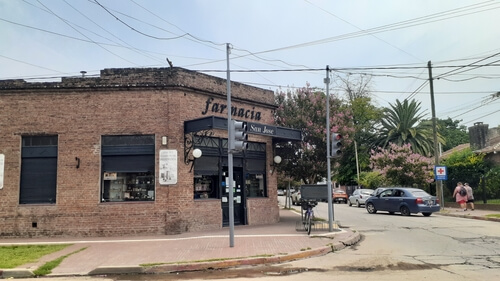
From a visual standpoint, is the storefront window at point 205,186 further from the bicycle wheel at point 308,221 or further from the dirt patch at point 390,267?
the dirt patch at point 390,267

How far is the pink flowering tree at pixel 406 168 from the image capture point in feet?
101

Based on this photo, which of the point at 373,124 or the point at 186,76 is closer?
the point at 186,76

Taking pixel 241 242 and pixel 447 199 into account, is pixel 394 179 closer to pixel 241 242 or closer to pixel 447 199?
pixel 447 199

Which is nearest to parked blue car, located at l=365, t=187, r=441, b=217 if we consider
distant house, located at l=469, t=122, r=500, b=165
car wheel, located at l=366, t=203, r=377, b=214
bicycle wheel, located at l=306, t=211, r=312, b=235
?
car wheel, located at l=366, t=203, r=377, b=214

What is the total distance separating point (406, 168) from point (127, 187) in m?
23.8

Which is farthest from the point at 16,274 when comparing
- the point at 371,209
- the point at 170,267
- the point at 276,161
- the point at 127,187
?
the point at 371,209

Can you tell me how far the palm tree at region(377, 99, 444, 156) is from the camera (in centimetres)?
4141

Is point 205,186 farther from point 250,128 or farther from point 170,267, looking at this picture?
point 170,267

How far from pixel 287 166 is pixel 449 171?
51.4 ft

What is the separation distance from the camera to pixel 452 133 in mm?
71125

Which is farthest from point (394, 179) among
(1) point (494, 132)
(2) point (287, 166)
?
(2) point (287, 166)

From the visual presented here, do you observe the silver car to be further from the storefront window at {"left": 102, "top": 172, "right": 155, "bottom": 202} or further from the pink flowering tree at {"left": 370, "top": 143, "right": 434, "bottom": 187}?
the storefront window at {"left": 102, "top": 172, "right": 155, "bottom": 202}

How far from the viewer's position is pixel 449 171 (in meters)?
28.1

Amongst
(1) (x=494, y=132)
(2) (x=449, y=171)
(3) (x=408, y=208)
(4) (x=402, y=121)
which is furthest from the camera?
(4) (x=402, y=121)
